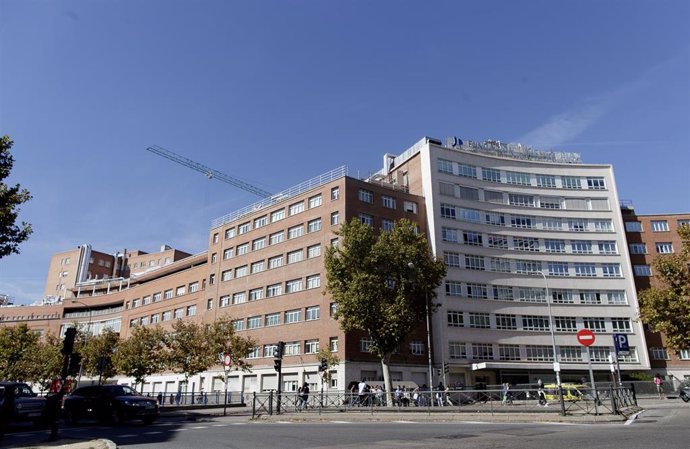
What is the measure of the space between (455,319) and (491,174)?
1991cm

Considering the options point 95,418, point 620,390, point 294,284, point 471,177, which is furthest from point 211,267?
point 620,390

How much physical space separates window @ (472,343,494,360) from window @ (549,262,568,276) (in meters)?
12.7

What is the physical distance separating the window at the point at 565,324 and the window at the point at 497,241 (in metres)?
9.97

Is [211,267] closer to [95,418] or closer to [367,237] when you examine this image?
[367,237]

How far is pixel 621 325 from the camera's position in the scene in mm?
59188

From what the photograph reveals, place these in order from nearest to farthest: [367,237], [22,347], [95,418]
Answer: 1. [95,418]
2. [367,237]
3. [22,347]

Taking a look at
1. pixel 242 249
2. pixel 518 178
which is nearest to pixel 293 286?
pixel 242 249

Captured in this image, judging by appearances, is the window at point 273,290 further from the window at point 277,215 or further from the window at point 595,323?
the window at point 595,323

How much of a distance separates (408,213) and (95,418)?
4157cm

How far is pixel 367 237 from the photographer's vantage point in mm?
39469

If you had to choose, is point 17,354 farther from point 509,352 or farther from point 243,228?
point 509,352

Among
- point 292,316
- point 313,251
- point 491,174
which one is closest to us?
point 292,316

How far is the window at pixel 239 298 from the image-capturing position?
6156 centimetres

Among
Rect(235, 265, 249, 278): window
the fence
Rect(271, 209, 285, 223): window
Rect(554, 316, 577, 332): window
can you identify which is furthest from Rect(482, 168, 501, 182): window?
the fence
